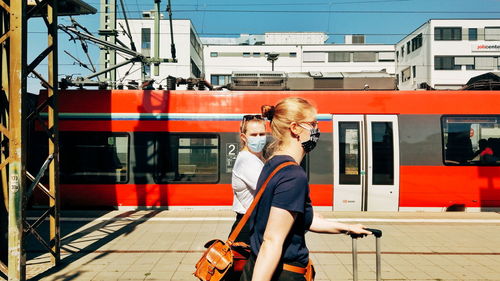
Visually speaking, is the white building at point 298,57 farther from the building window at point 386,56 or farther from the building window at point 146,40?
the building window at point 146,40

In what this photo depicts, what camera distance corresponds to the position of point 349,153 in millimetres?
9344

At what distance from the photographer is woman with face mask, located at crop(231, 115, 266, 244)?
10.7ft

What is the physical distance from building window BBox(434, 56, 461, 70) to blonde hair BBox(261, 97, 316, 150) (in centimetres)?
5089

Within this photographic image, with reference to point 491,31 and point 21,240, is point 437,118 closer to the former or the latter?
point 21,240

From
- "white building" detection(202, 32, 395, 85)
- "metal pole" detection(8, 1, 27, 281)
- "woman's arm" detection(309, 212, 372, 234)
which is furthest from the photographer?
"white building" detection(202, 32, 395, 85)

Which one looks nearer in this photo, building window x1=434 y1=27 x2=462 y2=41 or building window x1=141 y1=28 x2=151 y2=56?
building window x1=141 y1=28 x2=151 y2=56

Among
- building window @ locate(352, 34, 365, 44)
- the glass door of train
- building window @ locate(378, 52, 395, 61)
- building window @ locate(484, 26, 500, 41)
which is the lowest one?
the glass door of train

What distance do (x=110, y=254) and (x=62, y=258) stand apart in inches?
28.4

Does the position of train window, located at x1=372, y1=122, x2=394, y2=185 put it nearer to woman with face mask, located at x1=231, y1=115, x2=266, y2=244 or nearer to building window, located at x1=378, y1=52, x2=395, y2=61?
woman with face mask, located at x1=231, y1=115, x2=266, y2=244

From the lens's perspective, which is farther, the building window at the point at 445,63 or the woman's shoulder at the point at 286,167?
the building window at the point at 445,63

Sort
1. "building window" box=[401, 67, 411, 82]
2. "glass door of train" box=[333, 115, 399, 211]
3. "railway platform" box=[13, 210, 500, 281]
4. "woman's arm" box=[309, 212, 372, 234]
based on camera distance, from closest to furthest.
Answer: "woman's arm" box=[309, 212, 372, 234] → "railway platform" box=[13, 210, 500, 281] → "glass door of train" box=[333, 115, 399, 211] → "building window" box=[401, 67, 411, 82]

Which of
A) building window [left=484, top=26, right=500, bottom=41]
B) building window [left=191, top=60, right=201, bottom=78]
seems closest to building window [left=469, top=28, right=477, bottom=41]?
building window [left=484, top=26, right=500, bottom=41]

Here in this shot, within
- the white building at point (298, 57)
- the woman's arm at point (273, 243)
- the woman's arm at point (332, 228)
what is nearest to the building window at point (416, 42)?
the white building at point (298, 57)

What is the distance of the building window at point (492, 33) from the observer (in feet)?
154
